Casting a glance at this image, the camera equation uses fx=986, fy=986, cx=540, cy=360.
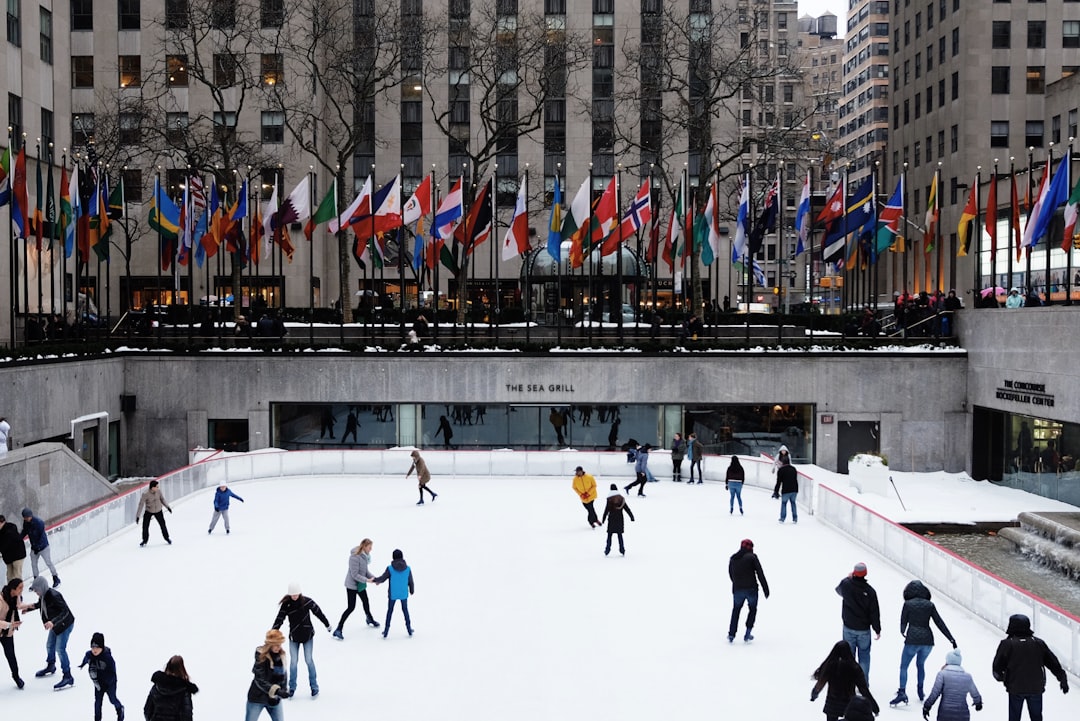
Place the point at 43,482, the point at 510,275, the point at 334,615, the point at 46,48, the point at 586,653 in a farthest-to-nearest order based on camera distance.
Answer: the point at 510,275, the point at 46,48, the point at 43,482, the point at 334,615, the point at 586,653

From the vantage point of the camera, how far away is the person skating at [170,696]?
832cm

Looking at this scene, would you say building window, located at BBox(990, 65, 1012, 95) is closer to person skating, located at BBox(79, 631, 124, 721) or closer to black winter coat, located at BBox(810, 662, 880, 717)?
black winter coat, located at BBox(810, 662, 880, 717)

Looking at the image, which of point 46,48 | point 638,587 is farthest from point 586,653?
point 46,48

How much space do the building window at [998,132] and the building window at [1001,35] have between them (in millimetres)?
4442

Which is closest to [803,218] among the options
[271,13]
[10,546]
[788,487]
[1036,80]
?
[788,487]

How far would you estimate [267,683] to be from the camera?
29.1 feet

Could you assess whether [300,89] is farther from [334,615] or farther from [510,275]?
[334,615]

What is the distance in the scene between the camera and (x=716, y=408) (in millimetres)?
31000

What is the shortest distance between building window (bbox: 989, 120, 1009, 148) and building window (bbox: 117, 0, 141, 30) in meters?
49.8

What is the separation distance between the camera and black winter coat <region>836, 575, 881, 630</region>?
10695 millimetres

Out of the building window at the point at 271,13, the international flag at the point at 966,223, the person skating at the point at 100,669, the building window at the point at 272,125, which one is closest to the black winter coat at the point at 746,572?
the person skating at the point at 100,669

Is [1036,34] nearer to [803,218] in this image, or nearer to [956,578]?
[803,218]

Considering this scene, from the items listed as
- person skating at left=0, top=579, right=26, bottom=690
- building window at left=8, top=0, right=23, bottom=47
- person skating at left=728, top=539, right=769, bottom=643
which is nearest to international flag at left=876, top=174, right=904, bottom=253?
person skating at left=728, top=539, right=769, bottom=643

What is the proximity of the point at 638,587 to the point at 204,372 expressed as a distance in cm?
1961
